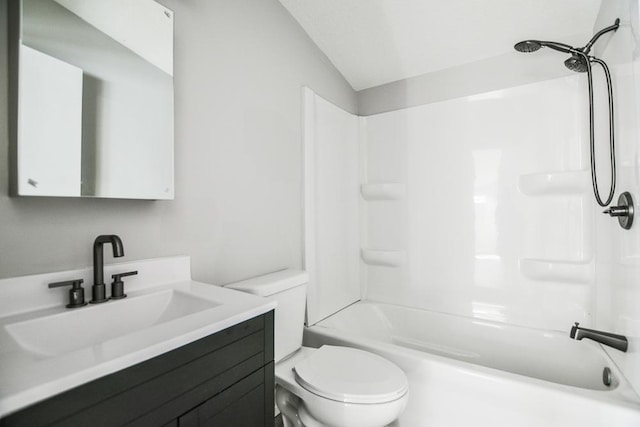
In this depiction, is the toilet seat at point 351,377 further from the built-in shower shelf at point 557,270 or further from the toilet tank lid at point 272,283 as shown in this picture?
the built-in shower shelf at point 557,270

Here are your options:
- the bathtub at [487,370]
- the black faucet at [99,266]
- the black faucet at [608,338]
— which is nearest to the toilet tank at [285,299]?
the bathtub at [487,370]

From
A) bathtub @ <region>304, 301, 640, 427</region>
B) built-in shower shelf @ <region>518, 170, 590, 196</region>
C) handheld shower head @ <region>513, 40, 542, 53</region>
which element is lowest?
bathtub @ <region>304, 301, 640, 427</region>

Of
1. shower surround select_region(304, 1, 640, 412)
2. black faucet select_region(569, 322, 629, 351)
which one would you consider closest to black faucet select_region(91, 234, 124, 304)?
shower surround select_region(304, 1, 640, 412)

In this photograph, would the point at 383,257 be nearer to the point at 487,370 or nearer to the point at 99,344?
the point at 487,370

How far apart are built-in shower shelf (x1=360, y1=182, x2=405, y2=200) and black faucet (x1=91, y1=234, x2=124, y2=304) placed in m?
1.84

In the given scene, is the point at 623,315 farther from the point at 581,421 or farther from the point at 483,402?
the point at 483,402

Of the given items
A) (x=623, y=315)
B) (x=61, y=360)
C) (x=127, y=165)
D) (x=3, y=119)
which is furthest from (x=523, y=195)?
(x=3, y=119)

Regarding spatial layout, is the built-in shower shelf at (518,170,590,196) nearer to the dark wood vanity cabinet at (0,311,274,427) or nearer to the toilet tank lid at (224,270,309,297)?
the toilet tank lid at (224,270,309,297)

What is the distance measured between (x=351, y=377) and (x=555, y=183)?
163 cm

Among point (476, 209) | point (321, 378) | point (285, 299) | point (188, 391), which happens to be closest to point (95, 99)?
point (188, 391)

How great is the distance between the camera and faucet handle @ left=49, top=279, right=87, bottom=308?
3.16ft

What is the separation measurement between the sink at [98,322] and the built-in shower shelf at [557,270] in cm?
187

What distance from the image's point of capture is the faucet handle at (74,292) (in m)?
0.96

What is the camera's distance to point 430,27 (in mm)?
1903
